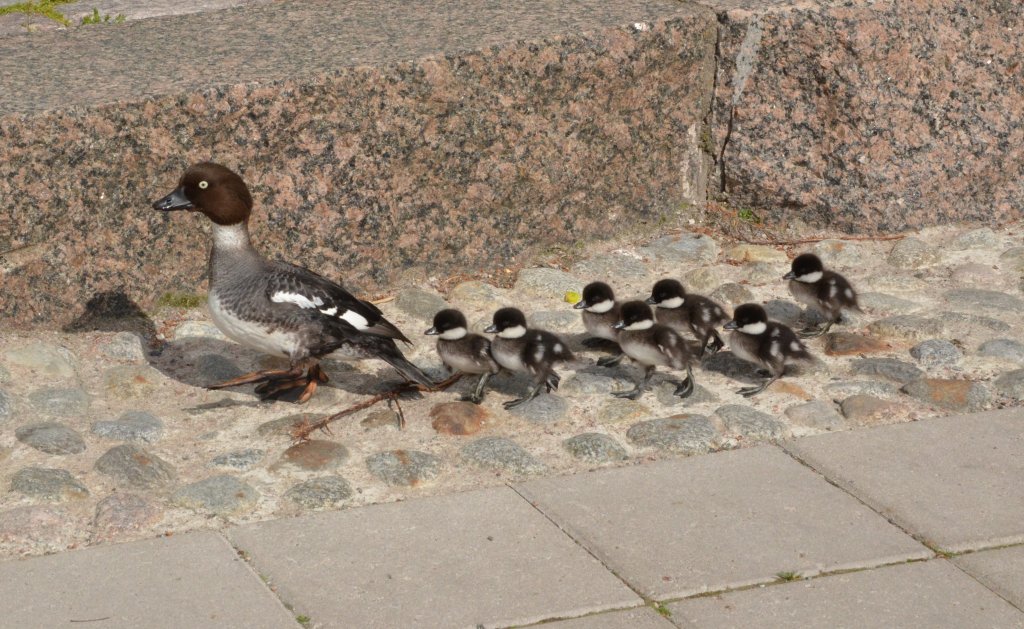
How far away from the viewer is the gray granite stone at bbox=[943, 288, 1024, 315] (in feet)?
23.2

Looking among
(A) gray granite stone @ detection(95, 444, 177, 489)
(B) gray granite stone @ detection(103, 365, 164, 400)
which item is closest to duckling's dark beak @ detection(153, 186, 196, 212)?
(B) gray granite stone @ detection(103, 365, 164, 400)

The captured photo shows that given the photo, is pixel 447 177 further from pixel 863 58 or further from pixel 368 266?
pixel 863 58

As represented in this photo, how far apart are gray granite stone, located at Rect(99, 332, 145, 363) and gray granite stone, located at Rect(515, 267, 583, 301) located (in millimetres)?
2127

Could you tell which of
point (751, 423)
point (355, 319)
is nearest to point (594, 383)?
point (751, 423)

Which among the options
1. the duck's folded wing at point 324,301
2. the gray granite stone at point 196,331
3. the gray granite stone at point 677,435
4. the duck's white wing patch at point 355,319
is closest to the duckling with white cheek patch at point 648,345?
the gray granite stone at point 677,435

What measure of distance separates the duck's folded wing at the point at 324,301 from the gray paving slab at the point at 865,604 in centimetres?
241

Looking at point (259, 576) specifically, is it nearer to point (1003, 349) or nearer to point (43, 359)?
point (43, 359)

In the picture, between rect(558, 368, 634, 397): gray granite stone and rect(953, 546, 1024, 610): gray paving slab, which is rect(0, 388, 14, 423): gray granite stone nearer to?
rect(558, 368, 634, 397): gray granite stone

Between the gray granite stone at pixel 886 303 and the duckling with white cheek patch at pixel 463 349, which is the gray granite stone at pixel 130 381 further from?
the gray granite stone at pixel 886 303

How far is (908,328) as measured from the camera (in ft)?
22.3

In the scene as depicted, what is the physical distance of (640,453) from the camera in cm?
555

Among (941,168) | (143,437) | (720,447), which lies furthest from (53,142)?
(941,168)

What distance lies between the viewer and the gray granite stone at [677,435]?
557 cm

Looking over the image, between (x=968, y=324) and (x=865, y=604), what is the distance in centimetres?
293
